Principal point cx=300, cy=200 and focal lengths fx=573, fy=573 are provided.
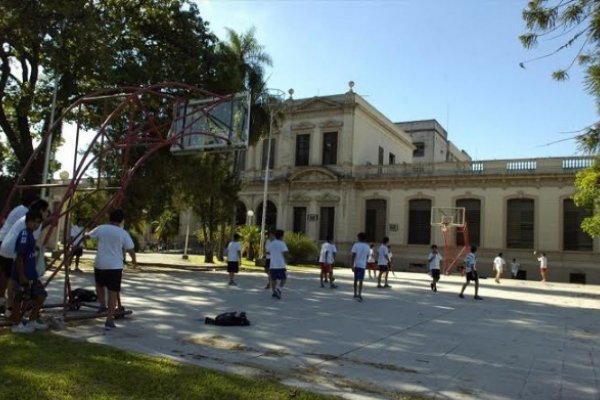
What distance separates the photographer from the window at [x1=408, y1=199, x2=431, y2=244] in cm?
3762

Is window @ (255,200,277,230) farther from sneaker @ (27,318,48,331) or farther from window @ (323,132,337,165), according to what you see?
sneaker @ (27,318,48,331)

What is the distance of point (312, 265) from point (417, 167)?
991 centimetres

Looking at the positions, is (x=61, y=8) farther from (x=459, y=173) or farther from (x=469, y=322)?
(x=459, y=173)

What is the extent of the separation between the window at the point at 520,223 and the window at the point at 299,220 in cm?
1399

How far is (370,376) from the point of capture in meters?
6.19

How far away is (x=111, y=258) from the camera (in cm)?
839

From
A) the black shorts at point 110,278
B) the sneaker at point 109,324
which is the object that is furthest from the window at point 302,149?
the sneaker at point 109,324

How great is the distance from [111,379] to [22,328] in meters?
2.80

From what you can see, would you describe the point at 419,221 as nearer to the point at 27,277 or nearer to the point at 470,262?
the point at 470,262

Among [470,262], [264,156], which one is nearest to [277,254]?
[470,262]

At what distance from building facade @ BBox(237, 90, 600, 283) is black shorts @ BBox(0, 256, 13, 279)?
30773 millimetres

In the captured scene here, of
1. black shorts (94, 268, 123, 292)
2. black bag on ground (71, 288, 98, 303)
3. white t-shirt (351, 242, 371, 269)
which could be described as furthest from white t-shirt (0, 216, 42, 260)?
white t-shirt (351, 242, 371, 269)

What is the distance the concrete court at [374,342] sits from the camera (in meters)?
6.02

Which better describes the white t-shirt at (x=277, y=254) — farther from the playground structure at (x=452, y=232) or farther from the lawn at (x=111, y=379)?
the playground structure at (x=452, y=232)
